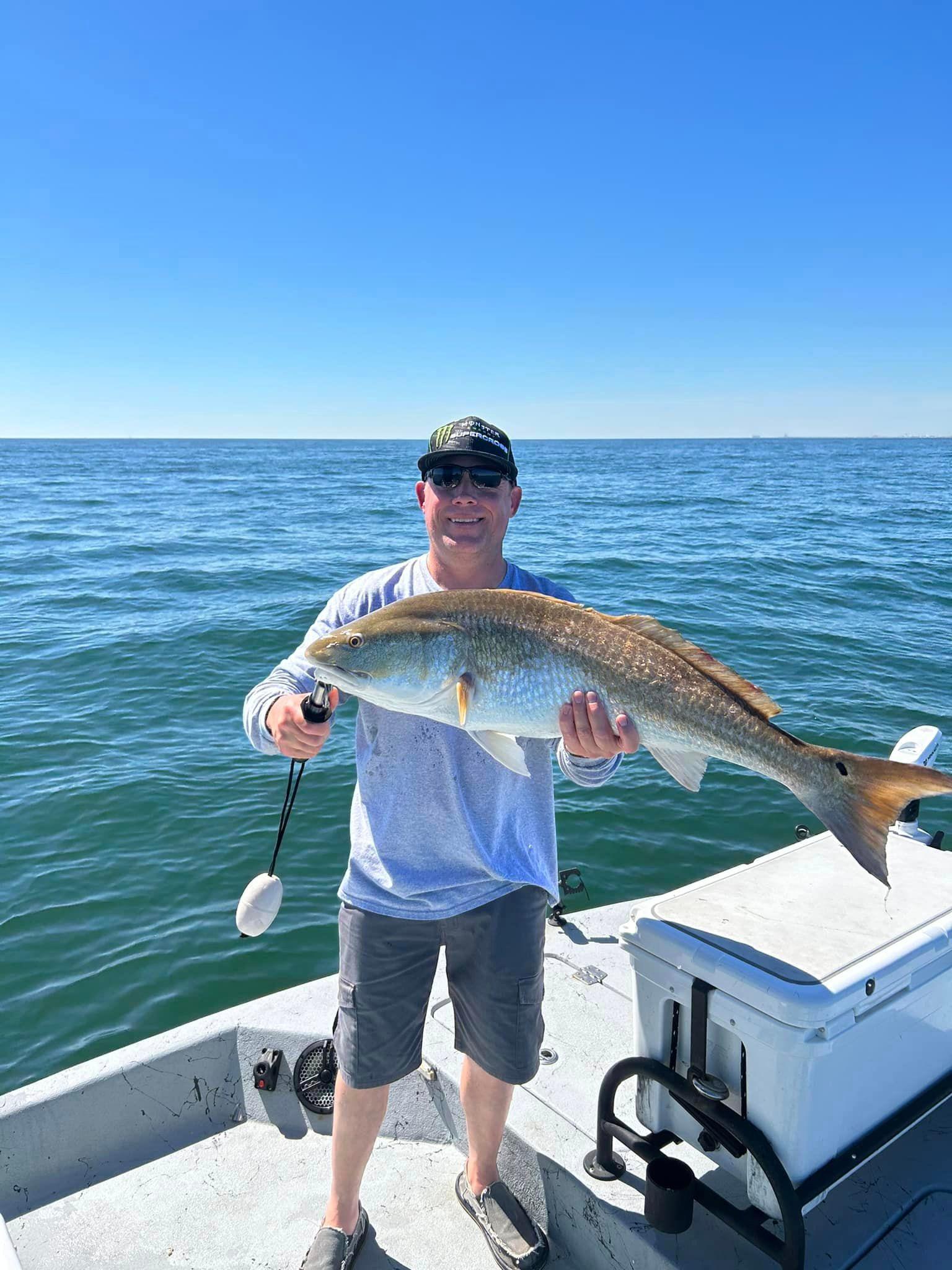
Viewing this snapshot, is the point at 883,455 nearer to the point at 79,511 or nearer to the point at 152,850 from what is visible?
the point at 79,511

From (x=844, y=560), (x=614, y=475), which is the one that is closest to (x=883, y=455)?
(x=614, y=475)

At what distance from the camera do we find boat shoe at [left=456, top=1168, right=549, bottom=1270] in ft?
10.5

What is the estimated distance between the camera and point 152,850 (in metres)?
8.06

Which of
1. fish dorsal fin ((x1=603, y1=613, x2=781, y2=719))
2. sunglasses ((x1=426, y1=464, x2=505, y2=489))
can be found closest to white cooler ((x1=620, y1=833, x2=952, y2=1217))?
fish dorsal fin ((x1=603, y1=613, x2=781, y2=719))

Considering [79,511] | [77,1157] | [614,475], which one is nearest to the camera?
[77,1157]

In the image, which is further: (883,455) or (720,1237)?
(883,455)

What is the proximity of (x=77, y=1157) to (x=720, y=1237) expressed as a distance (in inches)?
111

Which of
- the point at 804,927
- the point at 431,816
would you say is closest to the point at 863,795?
the point at 804,927

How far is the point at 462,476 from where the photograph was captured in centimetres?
317

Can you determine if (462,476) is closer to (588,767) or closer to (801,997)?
(588,767)

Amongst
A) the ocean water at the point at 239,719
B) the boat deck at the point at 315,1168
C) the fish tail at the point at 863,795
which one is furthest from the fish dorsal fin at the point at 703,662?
the ocean water at the point at 239,719

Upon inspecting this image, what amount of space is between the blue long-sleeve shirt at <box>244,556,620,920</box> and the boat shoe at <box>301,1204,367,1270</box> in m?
1.30

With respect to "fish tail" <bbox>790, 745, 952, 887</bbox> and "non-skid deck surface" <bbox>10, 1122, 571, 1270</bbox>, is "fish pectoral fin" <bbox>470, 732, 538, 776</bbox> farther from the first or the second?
"non-skid deck surface" <bbox>10, 1122, 571, 1270</bbox>

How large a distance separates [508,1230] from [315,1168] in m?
1.06
